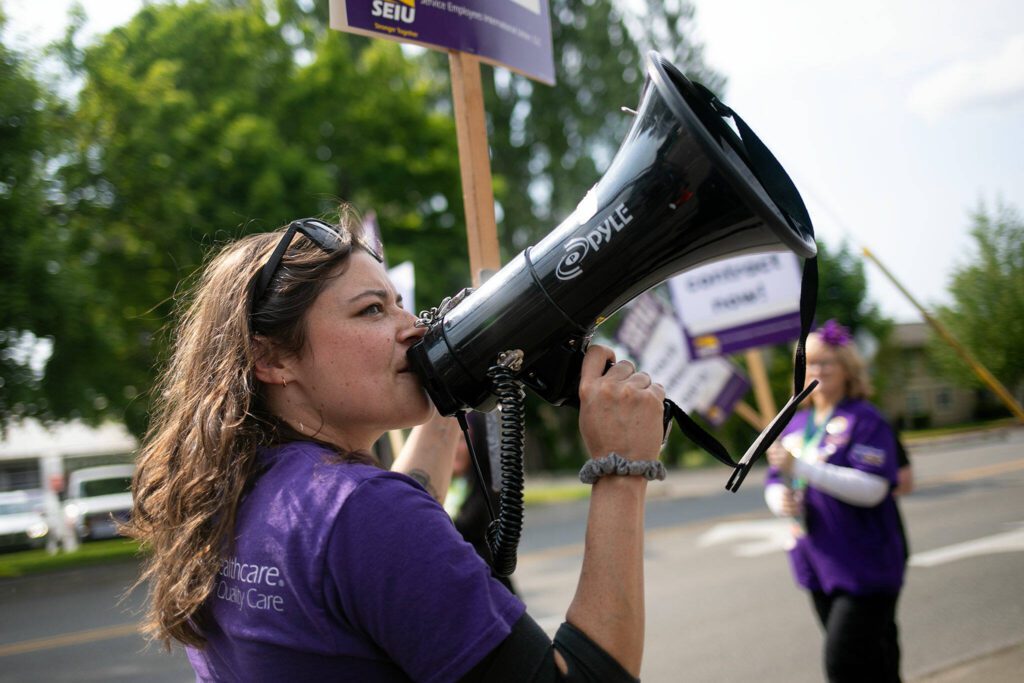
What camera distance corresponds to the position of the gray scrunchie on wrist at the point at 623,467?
51.0 inches

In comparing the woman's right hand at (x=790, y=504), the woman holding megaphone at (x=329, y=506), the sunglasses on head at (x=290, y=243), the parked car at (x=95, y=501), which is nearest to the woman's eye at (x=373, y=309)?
the woman holding megaphone at (x=329, y=506)

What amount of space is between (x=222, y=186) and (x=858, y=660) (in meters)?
12.9

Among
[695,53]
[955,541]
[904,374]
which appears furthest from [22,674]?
[904,374]

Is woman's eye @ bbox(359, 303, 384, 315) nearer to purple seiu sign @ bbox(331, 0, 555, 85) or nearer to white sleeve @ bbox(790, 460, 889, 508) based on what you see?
purple seiu sign @ bbox(331, 0, 555, 85)

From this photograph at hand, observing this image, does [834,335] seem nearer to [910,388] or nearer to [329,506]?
[329,506]

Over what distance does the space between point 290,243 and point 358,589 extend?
64cm

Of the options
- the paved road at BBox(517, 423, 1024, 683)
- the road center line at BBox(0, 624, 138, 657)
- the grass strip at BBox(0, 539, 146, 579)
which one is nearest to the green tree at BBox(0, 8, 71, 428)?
the grass strip at BBox(0, 539, 146, 579)

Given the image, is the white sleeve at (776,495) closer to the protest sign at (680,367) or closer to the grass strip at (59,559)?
the protest sign at (680,367)

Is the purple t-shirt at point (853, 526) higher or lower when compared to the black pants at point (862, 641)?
higher

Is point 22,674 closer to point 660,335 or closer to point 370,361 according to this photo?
point 660,335

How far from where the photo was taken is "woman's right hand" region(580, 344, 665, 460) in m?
1.31

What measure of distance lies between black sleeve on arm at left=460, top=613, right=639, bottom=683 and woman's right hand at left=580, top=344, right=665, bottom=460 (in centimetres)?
27

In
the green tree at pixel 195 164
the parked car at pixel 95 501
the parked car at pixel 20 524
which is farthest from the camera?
the parked car at pixel 95 501

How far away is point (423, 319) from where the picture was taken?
158 cm
